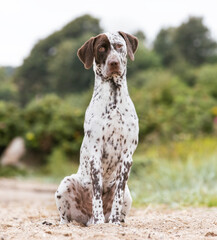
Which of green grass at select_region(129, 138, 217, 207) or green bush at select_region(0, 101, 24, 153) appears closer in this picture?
green grass at select_region(129, 138, 217, 207)

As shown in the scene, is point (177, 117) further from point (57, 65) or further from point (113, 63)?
point (57, 65)

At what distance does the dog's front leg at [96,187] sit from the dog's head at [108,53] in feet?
2.54

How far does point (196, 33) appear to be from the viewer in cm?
3512

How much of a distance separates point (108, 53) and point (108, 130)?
69 centimetres

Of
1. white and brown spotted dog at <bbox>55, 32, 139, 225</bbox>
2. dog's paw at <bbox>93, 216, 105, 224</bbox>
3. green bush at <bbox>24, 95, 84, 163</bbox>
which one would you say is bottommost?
dog's paw at <bbox>93, 216, 105, 224</bbox>

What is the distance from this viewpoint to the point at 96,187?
3814 mm

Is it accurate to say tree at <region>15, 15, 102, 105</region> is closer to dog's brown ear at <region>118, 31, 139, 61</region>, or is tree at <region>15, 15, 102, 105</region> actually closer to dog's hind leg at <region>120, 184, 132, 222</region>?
dog's brown ear at <region>118, 31, 139, 61</region>

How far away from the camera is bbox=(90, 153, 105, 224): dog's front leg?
12.4 ft

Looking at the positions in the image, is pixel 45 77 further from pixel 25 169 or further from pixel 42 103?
pixel 25 169

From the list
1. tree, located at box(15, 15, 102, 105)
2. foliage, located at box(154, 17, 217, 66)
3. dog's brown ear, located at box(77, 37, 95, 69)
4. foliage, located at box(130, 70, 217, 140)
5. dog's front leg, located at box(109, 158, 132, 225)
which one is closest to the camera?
dog's front leg, located at box(109, 158, 132, 225)

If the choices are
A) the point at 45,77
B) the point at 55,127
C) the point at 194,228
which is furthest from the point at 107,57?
the point at 45,77

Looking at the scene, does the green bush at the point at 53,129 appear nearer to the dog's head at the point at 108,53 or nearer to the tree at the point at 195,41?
the dog's head at the point at 108,53

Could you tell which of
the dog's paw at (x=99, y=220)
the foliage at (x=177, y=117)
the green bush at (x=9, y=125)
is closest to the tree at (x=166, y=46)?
the foliage at (x=177, y=117)

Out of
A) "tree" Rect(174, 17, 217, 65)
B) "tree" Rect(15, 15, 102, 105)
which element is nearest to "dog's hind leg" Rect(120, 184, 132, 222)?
"tree" Rect(15, 15, 102, 105)
